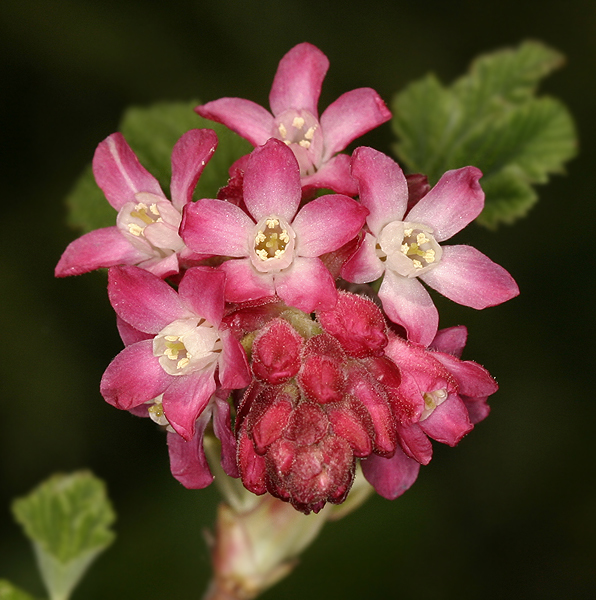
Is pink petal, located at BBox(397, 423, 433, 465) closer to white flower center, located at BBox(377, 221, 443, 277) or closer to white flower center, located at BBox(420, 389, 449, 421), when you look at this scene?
white flower center, located at BBox(420, 389, 449, 421)

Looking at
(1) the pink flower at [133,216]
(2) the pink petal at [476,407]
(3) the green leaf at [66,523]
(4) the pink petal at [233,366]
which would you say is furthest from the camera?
(3) the green leaf at [66,523]

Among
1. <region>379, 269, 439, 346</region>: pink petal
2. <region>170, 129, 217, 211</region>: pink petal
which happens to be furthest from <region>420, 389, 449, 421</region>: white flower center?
<region>170, 129, 217, 211</region>: pink petal

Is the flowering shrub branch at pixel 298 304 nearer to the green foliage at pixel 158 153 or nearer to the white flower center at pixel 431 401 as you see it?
the white flower center at pixel 431 401

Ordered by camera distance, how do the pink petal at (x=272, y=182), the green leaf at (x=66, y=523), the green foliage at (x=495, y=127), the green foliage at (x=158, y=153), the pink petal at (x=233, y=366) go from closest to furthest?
1. the pink petal at (x=233, y=366)
2. the pink petal at (x=272, y=182)
3. the green foliage at (x=158, y=153)
4. the green foliage at (x=495, y=127)
5. the green leaf at (x=66, y=523)

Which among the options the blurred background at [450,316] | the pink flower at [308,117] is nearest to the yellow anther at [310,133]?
the pink flower at [308,117]

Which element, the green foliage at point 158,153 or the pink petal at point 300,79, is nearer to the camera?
the pink petal at point 300,79

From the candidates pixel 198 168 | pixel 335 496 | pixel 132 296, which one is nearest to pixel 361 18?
pixel 198 168

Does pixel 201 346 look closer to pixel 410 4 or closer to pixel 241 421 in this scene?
pixel 241 421
